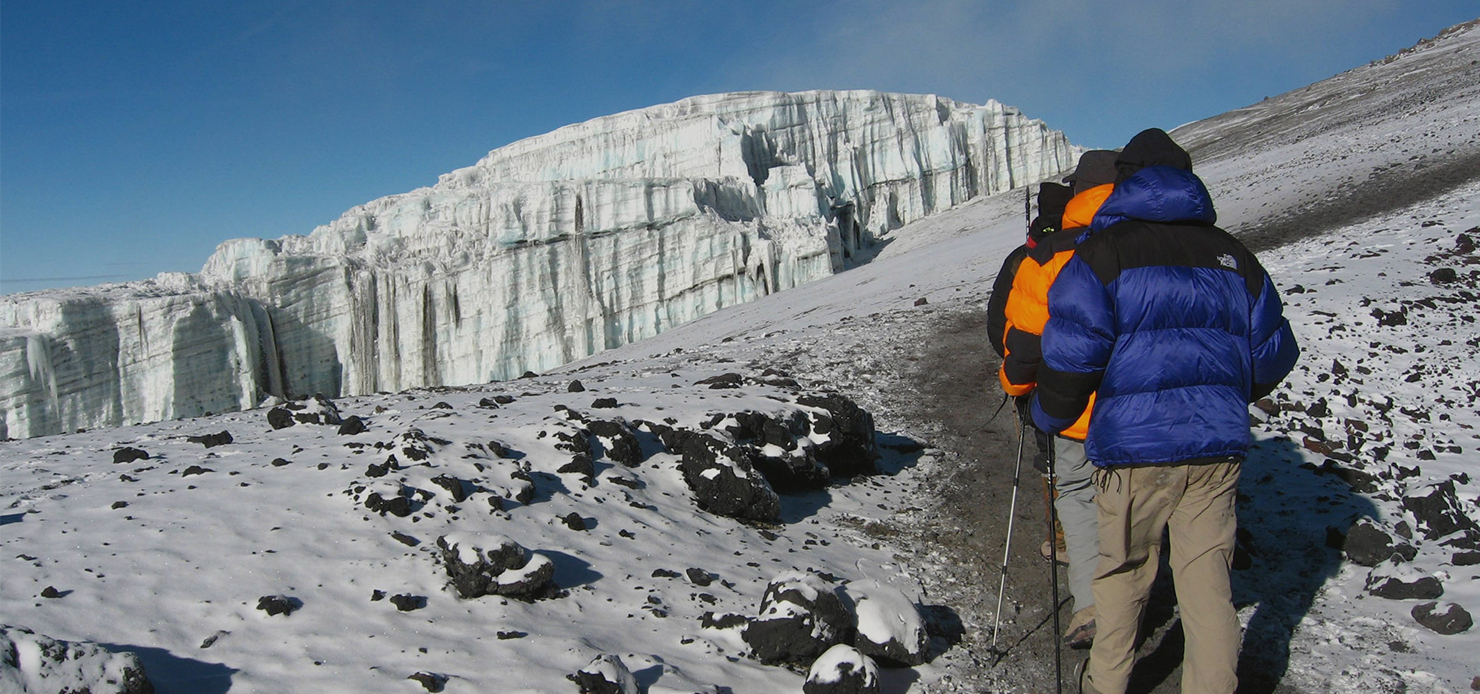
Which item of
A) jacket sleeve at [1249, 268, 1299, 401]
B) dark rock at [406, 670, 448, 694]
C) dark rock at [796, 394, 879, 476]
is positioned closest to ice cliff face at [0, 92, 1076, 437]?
dark rock at [796, 394, 879, 476]

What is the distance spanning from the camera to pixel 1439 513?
18.8ft

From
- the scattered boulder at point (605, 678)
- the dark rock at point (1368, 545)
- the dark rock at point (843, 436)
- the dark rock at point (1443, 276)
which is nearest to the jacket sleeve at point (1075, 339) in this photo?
the scattered boulder at point (605, 678)

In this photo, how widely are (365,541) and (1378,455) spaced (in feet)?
25.9

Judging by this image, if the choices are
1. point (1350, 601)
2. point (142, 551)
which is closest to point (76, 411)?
point (142, 551)

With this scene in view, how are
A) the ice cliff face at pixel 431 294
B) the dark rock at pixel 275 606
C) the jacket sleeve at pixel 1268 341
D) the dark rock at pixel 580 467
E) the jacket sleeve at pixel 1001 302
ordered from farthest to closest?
the ice cliff face at pixel 431 294 → the dark rock at pixel 580 467 → the jacket sleeve at pixel 1001 302 → the dark rock at pixel 275 606 → the jacket sleeve at pixel 1268 341

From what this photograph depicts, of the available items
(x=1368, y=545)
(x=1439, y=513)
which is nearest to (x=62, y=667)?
(x=1368, y=545)

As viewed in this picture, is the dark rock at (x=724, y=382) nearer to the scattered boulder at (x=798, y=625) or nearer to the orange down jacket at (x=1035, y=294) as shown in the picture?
the scattered boulder at (x=798, y=625)

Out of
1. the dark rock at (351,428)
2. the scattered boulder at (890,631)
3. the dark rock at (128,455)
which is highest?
the dark rock at (128,455)

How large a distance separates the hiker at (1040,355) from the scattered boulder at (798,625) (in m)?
1.30

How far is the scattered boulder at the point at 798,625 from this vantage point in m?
4.50

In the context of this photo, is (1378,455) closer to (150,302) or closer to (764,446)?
(764,446)

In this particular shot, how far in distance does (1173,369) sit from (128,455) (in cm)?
720

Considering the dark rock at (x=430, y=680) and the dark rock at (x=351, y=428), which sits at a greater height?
the dark rock at (x=351, y=428)

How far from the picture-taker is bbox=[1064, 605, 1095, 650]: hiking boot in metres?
4.58
